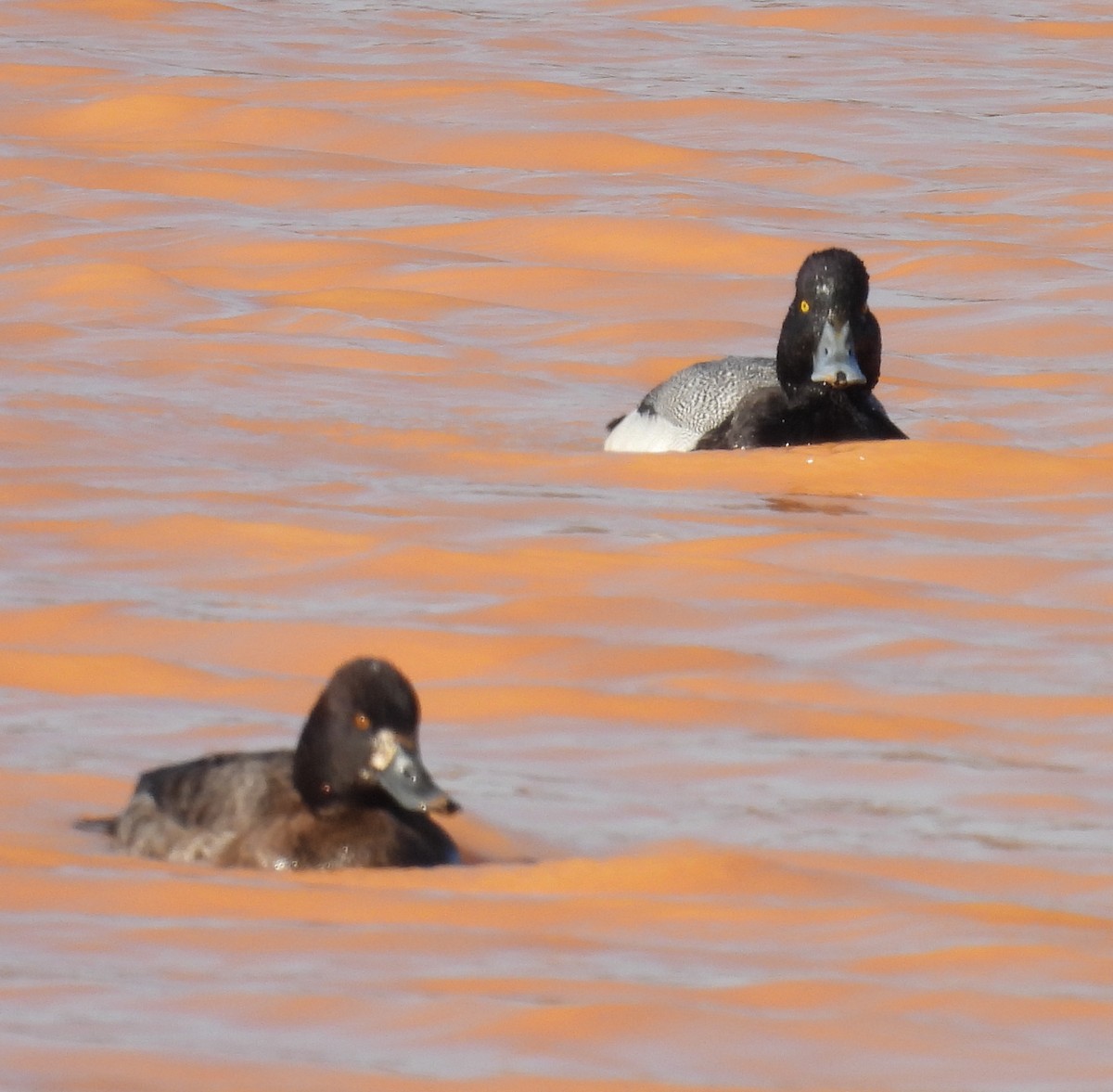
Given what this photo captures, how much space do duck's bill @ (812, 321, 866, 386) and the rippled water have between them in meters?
0.38

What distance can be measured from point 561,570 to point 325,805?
9.77 feet

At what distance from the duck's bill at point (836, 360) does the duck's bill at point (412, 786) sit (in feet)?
18.1

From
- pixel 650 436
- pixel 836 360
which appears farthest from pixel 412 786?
pixel 836 360

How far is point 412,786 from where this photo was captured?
639 cm

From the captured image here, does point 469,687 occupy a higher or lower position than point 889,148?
lower

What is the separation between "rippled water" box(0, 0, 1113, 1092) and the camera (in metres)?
5.52

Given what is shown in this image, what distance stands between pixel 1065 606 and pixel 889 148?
10098 mm

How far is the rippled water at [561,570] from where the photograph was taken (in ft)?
18.1

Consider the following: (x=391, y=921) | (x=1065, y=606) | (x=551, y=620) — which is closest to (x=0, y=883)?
(x=391, y=921)

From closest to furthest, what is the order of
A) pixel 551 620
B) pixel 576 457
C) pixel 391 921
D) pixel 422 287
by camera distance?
pixel 391 921 → pixel 551 620 → pixel 576 457 → pixel 422 287

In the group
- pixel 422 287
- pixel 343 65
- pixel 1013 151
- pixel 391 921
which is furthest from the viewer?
pixel 343 65

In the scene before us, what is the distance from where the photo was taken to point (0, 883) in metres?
6.21

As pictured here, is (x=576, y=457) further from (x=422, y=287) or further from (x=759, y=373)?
(x=422, y=287)

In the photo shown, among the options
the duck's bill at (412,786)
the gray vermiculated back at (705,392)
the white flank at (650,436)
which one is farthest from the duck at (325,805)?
the gray vermiculated back at (705,392)
